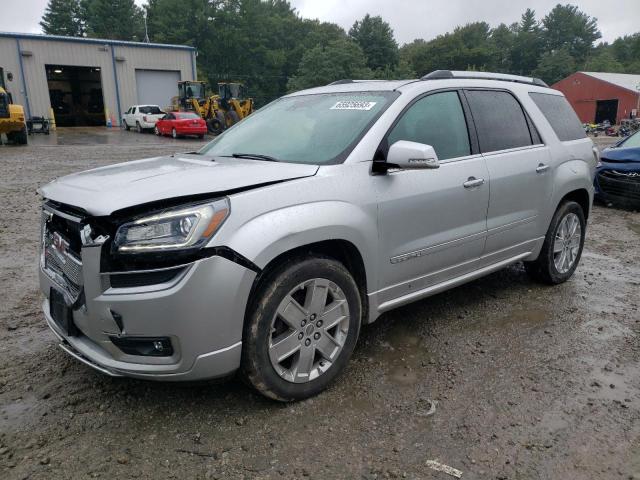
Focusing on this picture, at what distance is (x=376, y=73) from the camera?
212 ft

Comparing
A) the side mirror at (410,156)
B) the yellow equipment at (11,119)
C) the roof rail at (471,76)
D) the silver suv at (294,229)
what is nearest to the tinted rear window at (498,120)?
the silver suv at (294,229)

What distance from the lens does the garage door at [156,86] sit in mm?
36562

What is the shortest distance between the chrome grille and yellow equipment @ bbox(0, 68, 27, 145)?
1869 cm

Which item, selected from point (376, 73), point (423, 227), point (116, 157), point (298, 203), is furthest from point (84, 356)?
point (376, 73)

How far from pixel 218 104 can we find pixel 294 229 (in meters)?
28.5

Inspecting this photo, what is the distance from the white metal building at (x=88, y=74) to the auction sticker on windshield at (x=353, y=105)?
108ft

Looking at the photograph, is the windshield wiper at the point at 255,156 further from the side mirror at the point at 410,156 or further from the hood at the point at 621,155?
the hood at the point at 621,155

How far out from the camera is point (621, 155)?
859 centimetres

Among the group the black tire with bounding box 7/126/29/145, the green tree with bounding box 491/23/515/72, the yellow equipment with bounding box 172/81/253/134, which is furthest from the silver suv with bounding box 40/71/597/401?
the green tree with bounding box 491/23/515/72

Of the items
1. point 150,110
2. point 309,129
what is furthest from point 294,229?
point 150,110

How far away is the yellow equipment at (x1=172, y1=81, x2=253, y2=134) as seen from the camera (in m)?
28.0

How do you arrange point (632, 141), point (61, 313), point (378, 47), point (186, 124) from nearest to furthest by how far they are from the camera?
point (61, 313)
point (632, 141)
point (186, 124)
point (378, 47)

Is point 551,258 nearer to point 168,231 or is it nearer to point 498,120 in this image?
point 498,120

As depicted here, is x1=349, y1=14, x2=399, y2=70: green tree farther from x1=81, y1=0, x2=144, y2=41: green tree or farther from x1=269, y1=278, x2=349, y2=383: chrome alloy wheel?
x1=269, y1=278, x2=349, y2=383: chrome alloy wheel
